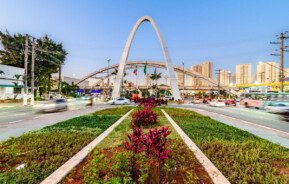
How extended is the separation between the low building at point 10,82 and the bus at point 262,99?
46.7 meters

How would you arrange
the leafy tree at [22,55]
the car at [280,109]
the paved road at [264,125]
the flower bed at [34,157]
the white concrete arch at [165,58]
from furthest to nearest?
the white concrete arch at [165,58] → the leafy tree at [22,55] → the car at [280,109] → the paved road at [264,125] → the flower bed at [34,157]

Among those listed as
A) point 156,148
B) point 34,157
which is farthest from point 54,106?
point 156,148

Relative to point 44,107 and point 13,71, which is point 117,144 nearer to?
point 44,107

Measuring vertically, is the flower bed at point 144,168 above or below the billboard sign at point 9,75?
below

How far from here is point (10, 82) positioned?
151 ft

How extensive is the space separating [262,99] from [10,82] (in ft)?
161

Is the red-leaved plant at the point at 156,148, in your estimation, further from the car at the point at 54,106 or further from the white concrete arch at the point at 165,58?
the white concrete arch at the point at 165,58

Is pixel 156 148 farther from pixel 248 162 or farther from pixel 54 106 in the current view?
pixel 54 106

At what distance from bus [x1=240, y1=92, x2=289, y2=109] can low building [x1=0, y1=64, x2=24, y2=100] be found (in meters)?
46.7

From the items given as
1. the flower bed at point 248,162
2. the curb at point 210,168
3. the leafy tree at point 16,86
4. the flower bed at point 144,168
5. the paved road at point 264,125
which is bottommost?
the paved road at point 264,125

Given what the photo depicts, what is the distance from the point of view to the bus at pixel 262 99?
2664 cm

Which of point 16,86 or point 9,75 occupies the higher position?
point 9,75

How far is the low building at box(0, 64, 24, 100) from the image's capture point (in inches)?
1704

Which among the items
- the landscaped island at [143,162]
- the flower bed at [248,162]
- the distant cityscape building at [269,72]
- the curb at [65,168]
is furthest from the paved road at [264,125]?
the distant cityscape building at [269,72]
